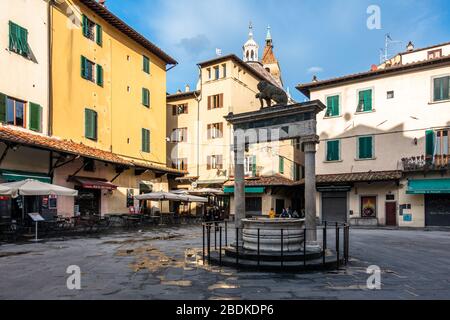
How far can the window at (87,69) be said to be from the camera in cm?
2202

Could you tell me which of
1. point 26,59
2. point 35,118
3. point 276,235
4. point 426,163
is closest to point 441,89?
point 426,163

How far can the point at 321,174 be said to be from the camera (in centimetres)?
2938

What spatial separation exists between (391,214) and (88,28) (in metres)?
23.0

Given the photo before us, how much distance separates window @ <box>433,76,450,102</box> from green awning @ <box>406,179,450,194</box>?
5.39 metres

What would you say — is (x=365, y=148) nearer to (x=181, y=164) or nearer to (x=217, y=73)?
(x=217, y=73)

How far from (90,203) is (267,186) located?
14724 mm

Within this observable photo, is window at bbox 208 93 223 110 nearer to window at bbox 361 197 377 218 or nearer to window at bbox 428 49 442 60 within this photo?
window at bbox 361 197 377 218

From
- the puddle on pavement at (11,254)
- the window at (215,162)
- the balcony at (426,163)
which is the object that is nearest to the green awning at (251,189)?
the window at (215,162)

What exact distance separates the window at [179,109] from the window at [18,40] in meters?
19.5

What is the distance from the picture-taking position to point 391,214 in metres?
26.7

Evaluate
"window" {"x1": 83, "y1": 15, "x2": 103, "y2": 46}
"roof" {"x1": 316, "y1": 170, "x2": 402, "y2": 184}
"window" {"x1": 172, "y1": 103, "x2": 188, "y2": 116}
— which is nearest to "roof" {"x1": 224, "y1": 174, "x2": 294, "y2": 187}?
"roof" {"x1": 316, "y1": 170, "x2": 402, "y2": 184}

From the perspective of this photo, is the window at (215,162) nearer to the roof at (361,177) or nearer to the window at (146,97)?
the window at (146,97)
